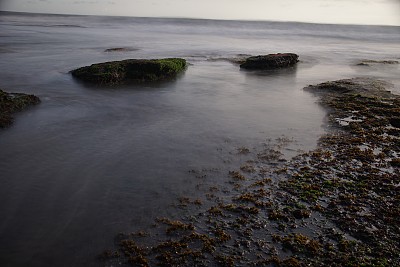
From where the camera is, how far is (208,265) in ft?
21.5

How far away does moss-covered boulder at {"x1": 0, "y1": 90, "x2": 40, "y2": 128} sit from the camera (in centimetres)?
1354

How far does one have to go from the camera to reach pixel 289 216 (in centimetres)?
812

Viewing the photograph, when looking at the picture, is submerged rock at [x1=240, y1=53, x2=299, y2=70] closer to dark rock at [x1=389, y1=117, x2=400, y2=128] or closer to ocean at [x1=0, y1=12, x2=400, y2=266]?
ocean at [x1=0, y1=12, x2=400, y2=266]

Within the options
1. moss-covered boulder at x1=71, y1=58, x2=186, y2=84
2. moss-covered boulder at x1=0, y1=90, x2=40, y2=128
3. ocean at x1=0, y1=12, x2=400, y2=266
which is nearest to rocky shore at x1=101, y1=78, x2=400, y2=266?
ocean at x1=0, y1=12, x2=400, y2=266

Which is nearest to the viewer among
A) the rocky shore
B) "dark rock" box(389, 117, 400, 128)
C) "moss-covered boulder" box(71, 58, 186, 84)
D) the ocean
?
the rocky shore

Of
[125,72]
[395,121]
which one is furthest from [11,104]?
[395,121]

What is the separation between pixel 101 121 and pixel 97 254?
8.49 m

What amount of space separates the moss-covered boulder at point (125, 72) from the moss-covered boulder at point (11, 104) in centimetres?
542

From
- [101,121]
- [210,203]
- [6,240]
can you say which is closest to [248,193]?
[210,203]

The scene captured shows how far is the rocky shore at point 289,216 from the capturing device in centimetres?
681

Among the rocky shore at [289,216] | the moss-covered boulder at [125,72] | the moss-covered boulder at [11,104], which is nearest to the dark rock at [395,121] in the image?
the rocky shore at [289,216]

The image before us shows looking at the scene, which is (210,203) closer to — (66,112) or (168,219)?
(168,219)

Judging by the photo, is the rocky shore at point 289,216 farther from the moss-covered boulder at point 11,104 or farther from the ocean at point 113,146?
the moss-covered boulder at point 11,104

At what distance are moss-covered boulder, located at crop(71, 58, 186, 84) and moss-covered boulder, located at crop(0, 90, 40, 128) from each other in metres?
5.42
